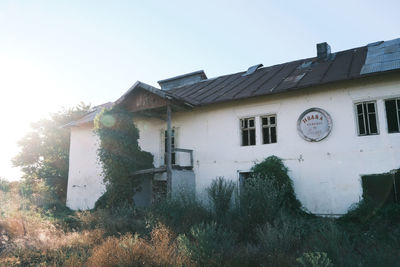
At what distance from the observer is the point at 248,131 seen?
13.5m

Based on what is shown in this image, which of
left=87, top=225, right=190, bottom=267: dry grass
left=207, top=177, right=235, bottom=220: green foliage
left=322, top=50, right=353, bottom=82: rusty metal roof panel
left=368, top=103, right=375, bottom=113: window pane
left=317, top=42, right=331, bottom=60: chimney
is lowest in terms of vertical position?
left=87, top=225, right=190, bottom=267: dry grass

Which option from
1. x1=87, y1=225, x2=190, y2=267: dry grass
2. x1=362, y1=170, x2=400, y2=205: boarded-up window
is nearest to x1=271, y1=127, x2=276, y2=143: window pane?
x1=362, y1=170, x2=400, y2=205: boarded-up window

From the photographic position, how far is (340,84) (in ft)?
38.1

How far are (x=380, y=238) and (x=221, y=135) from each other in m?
7.45

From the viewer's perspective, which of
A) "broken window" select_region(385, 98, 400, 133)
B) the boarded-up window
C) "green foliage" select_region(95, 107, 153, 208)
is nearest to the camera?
the boarded-up window

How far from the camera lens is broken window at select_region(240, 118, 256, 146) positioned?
528 inches

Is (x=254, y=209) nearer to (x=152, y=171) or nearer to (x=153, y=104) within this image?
(x=152, y=171)

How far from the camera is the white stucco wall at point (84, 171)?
706 inches

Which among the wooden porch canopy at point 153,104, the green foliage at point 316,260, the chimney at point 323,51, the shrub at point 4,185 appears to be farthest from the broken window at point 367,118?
the shrub at point 4,185

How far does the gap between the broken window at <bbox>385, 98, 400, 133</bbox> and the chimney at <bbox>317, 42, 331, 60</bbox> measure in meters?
4.61

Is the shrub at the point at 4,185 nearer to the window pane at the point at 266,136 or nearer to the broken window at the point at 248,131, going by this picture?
the broken window at the point at 248,131

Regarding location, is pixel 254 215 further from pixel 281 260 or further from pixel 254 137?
pixel 254 137

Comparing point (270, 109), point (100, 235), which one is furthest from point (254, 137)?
point (100, 235)

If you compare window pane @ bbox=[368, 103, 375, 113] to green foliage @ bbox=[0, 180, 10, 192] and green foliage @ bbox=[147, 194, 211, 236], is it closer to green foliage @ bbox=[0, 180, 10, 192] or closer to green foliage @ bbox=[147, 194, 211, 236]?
green foliage @ bbox=[147, 194, 211, 236]
